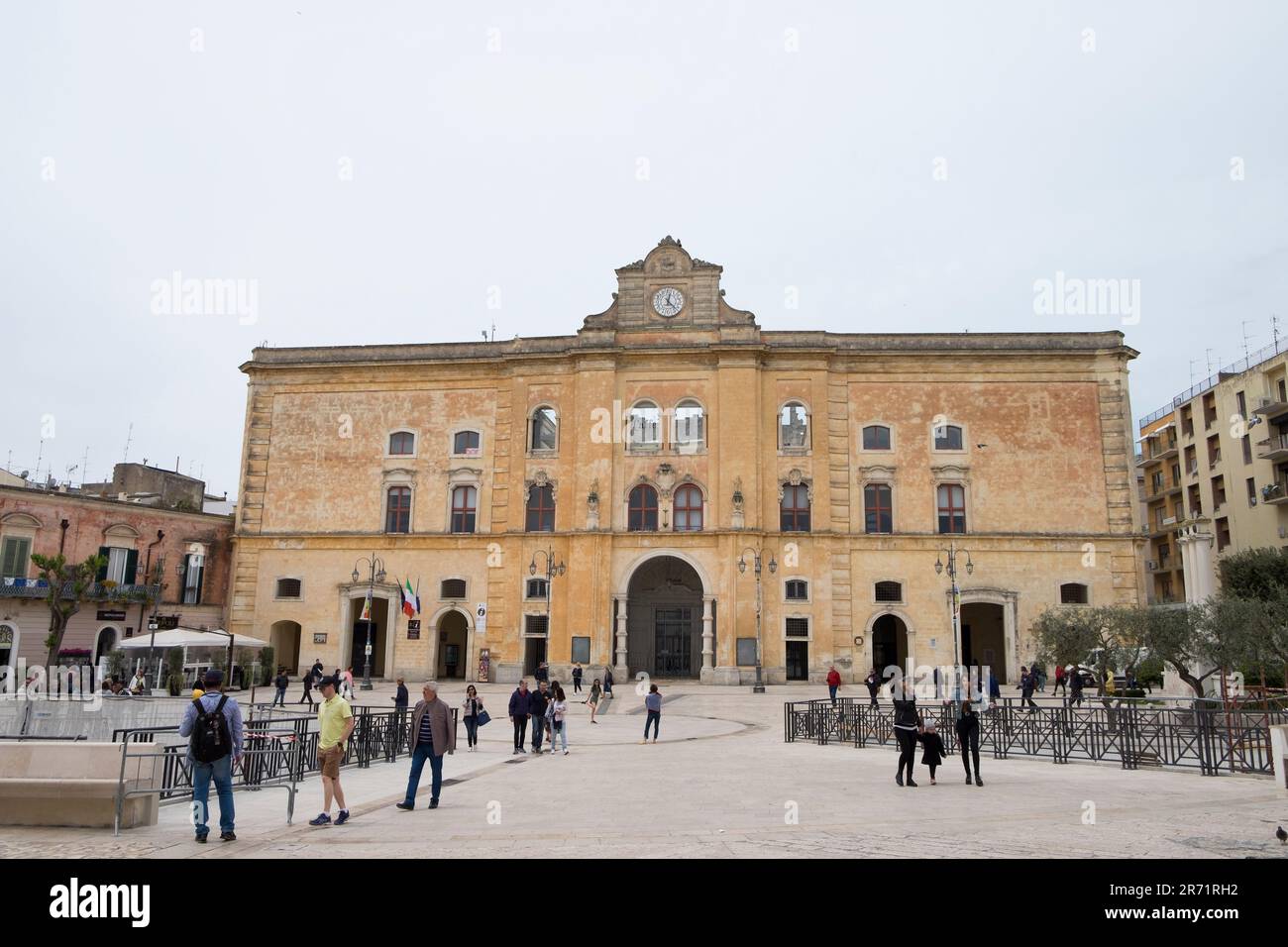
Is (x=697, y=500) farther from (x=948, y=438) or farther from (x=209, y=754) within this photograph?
(x=209, y=754)

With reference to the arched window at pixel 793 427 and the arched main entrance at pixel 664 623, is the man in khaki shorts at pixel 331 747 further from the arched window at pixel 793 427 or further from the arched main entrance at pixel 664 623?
the arched window at pixel 793 427

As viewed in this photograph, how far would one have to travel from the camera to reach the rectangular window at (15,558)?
3844 cm

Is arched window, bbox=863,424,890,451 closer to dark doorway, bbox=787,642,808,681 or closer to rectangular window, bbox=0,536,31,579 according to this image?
dark doorway, bbox=787,642,808,681

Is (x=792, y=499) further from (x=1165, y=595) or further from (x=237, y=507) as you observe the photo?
(x=1165, y=595)

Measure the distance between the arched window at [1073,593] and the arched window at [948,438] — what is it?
7.56 m

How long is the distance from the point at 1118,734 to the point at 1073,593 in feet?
82.5

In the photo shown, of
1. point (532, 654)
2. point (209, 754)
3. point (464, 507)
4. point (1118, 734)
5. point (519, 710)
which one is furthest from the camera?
point (464, 507)

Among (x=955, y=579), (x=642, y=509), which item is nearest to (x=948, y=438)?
(x=955, y=579)

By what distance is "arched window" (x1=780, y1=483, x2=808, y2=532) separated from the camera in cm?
4169

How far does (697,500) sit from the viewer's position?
138 ft

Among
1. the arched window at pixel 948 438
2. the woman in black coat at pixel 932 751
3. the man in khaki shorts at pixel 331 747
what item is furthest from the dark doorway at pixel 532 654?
the man in khaki shorts at pixel 331 747
